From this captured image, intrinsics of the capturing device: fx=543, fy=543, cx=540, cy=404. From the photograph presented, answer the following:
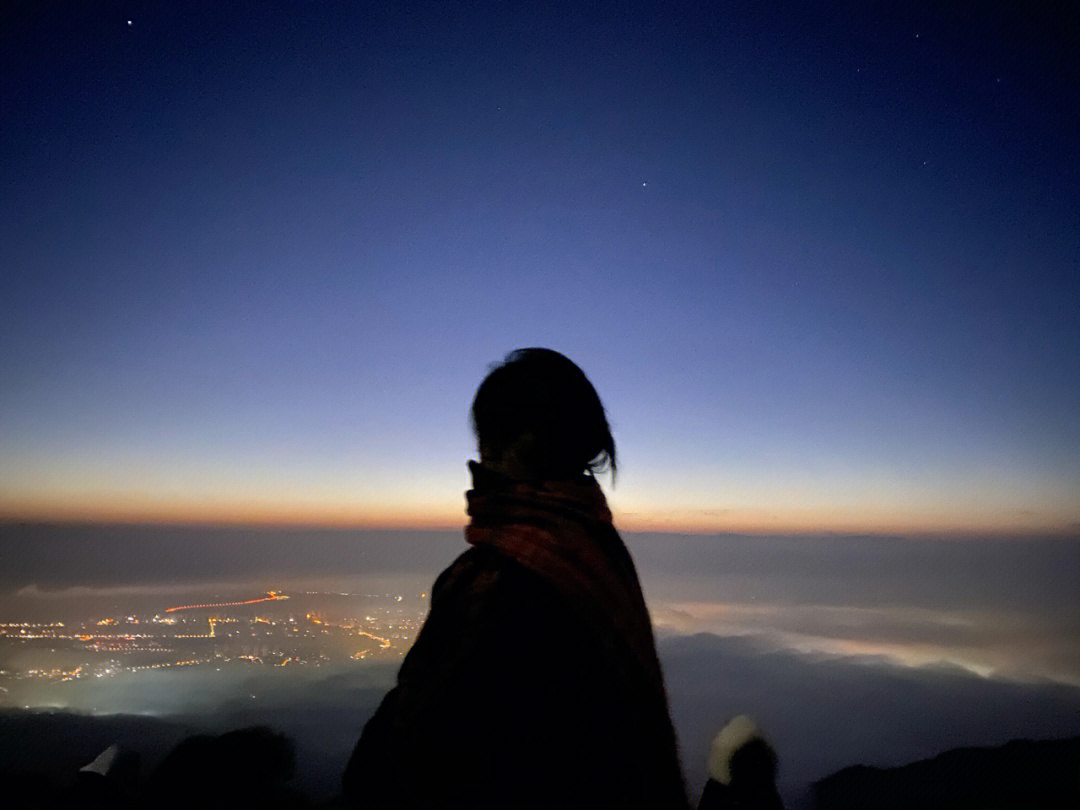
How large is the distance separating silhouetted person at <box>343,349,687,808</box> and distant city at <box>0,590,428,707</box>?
67.2m

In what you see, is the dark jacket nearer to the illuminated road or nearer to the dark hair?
the dark hair

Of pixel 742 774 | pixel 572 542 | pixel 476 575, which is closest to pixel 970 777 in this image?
pixel 742 774

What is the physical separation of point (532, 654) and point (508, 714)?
0.50 feet

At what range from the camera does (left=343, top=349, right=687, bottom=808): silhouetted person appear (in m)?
1.37

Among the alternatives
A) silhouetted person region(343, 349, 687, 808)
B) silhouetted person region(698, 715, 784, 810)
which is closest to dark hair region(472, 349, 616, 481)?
silhouetted person region(343, 349, 687, 808)

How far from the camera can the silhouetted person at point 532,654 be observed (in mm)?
1369

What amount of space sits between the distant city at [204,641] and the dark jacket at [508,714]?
6724 cm

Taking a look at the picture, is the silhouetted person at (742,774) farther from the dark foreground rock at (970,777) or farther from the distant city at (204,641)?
the distant city at (204,641)

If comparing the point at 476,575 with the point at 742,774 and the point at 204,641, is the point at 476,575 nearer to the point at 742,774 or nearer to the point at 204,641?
the point at 742,774

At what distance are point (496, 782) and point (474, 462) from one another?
2.85 ft

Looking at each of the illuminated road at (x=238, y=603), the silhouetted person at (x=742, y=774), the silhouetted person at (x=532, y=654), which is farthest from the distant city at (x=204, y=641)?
the silhouetted person at (x=532, y=654)

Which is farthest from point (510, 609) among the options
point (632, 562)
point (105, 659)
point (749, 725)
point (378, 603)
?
point (378, 603)

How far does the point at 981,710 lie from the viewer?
66.0 meters

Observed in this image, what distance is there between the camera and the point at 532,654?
141 centimetres
